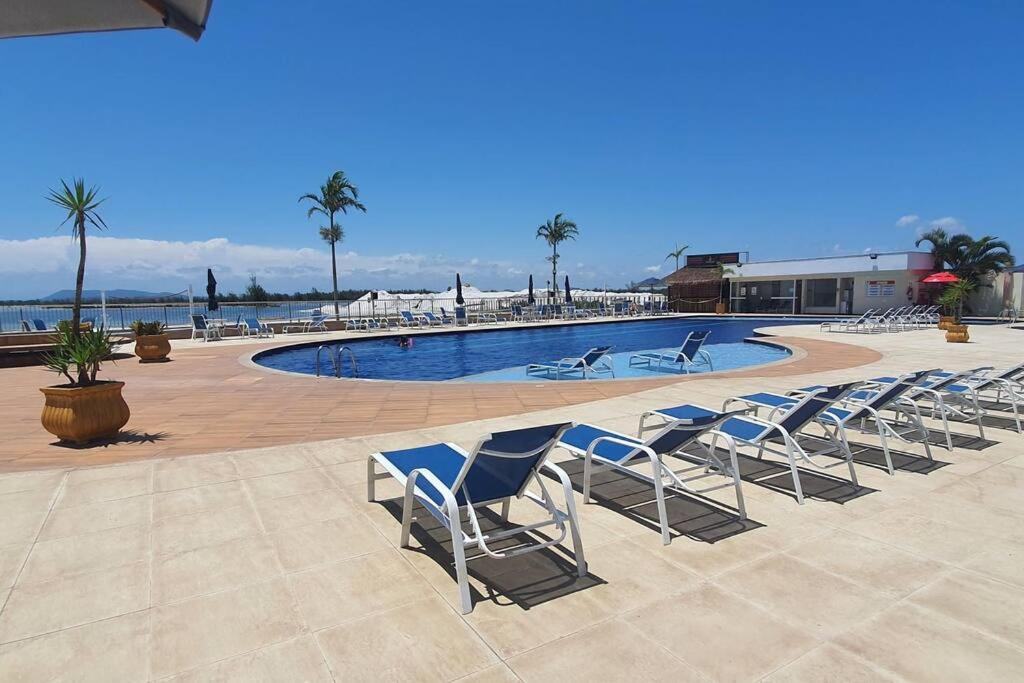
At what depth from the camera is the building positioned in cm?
2558

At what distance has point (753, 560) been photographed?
263 centimetres

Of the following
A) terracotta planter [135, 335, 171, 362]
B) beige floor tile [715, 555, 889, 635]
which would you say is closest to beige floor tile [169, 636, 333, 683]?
beige floor tile [715, 555, 889, 635]

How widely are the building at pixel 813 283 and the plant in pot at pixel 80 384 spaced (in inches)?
1185

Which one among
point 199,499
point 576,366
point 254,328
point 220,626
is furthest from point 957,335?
point 254,328

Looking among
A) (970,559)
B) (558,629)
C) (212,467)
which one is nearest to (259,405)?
(212,467)

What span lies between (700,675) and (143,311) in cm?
2251

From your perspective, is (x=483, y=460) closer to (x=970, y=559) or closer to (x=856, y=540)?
(x=856, y=540)

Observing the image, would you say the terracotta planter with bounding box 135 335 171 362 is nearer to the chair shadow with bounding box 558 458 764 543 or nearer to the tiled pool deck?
the tiled pool deck

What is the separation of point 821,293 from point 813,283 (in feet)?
2.37

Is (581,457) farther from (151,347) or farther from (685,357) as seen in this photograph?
(151,347)

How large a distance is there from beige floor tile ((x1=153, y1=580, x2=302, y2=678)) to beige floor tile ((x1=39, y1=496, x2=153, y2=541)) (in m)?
1.17

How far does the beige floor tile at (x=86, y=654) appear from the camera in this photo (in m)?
1.84

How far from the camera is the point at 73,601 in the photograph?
2.31 m

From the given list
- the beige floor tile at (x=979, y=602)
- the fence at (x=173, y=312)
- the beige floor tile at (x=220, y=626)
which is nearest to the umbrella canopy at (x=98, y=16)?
the beige floor tile at (x=220, y=626)
